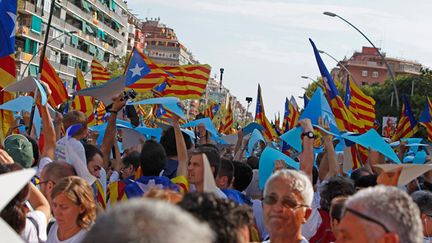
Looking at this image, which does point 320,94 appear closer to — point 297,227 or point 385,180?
point 385,180

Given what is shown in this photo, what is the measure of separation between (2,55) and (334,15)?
23644 mm

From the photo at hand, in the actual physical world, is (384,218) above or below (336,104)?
below

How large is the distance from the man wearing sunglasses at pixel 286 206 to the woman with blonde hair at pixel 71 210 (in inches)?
38.0

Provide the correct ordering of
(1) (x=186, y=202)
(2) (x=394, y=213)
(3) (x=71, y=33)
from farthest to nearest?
(3) (x=71, y=33)
(2) (x=394, y=213)
(1) (x=186, y=202)

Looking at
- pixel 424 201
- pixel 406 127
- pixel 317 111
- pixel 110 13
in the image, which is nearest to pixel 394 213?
pixel 424 201

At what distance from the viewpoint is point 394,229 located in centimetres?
333

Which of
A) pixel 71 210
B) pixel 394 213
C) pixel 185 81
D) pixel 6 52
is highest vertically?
pixel 6 52

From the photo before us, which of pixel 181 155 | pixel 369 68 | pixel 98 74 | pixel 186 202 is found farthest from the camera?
pixel 369 68

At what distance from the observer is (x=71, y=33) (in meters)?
62.5

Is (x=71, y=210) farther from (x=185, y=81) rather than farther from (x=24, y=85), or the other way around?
(x=185, y=81)

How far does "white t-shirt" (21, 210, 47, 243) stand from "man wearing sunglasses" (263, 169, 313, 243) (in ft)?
3.84

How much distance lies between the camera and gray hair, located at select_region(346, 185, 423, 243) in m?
3.33

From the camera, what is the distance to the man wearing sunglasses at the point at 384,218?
333 centimetres

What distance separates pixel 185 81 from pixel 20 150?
8.34 m
